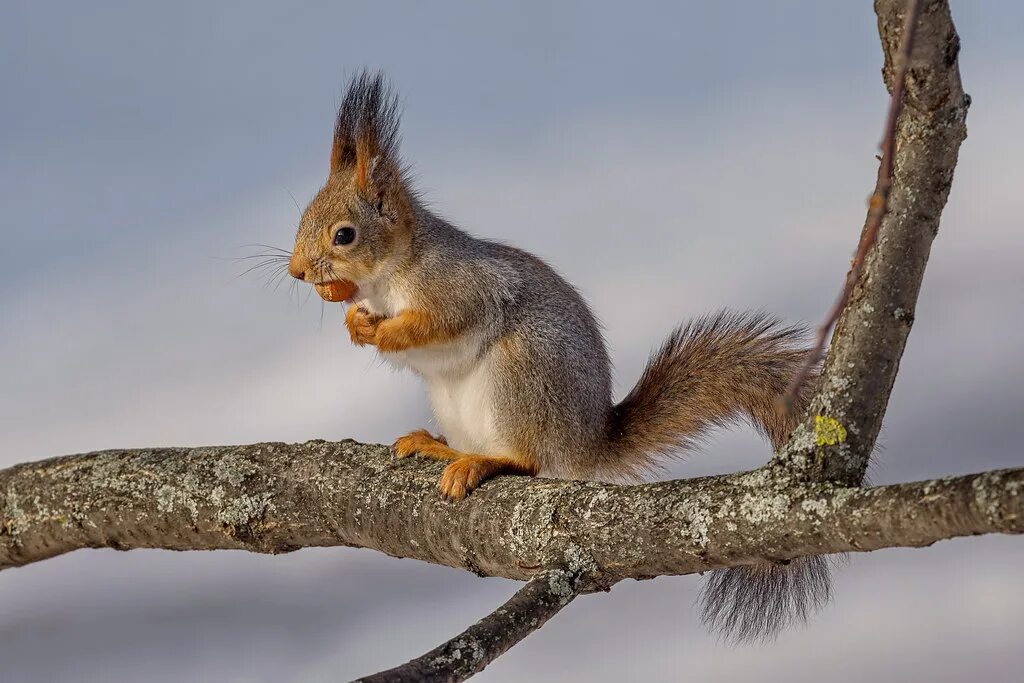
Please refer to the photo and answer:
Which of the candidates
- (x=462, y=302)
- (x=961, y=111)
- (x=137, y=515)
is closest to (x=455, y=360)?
(x=462, y=302)

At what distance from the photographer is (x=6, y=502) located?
276cm

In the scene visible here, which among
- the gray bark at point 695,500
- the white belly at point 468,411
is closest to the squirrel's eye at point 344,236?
the white belly at point 468,411

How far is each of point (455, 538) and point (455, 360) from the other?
484 mm

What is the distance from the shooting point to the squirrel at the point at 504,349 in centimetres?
248

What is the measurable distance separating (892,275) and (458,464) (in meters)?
0.97

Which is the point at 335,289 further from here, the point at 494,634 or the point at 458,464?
the point at 494,634

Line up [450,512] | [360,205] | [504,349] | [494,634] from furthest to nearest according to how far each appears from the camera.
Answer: [360,205] < [504,349] < [450,512] < [494,634]

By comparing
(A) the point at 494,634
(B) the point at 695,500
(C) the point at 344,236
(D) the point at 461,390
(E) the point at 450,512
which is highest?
(C) the point at 344,236

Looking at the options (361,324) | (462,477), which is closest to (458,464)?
(462,477)

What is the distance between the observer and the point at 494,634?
1.75 metres

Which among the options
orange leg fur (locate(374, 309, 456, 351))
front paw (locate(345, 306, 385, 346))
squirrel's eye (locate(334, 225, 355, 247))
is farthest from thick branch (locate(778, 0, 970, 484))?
squirrel's eye (locate(334, 225, 355, 247))

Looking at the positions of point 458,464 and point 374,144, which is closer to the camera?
point 458,464

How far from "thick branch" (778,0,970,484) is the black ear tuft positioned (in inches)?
52.4

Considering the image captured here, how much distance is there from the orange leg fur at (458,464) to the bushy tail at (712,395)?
34 centimetres
